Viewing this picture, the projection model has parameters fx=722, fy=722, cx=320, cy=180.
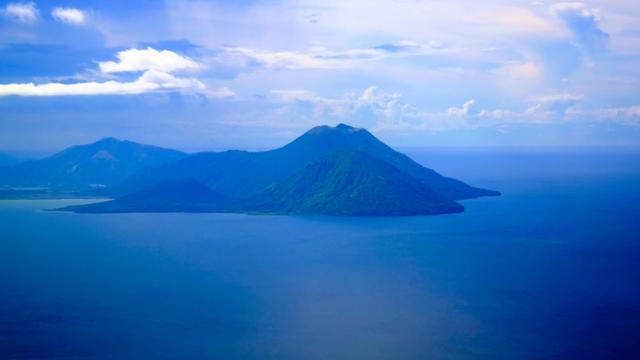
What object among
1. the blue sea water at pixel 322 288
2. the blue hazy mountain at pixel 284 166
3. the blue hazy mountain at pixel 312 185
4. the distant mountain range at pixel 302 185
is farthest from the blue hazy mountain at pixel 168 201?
the blue sea water at pixel 322 288

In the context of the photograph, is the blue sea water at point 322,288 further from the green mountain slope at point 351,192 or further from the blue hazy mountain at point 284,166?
the blue hazy mountain at point 284,166

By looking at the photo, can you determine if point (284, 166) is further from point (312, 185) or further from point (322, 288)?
point (322, 288)

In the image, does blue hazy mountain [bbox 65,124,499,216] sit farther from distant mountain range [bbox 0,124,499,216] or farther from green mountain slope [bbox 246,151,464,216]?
green mountain slope [bbox 246,151,464,216]

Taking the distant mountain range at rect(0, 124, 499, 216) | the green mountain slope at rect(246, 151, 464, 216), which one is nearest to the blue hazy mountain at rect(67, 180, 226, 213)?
Answer: the distant mountain range at rect(0, 124, 499, 216)

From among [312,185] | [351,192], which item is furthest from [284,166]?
[351,192]

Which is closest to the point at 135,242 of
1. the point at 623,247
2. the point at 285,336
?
the point at 285,336
